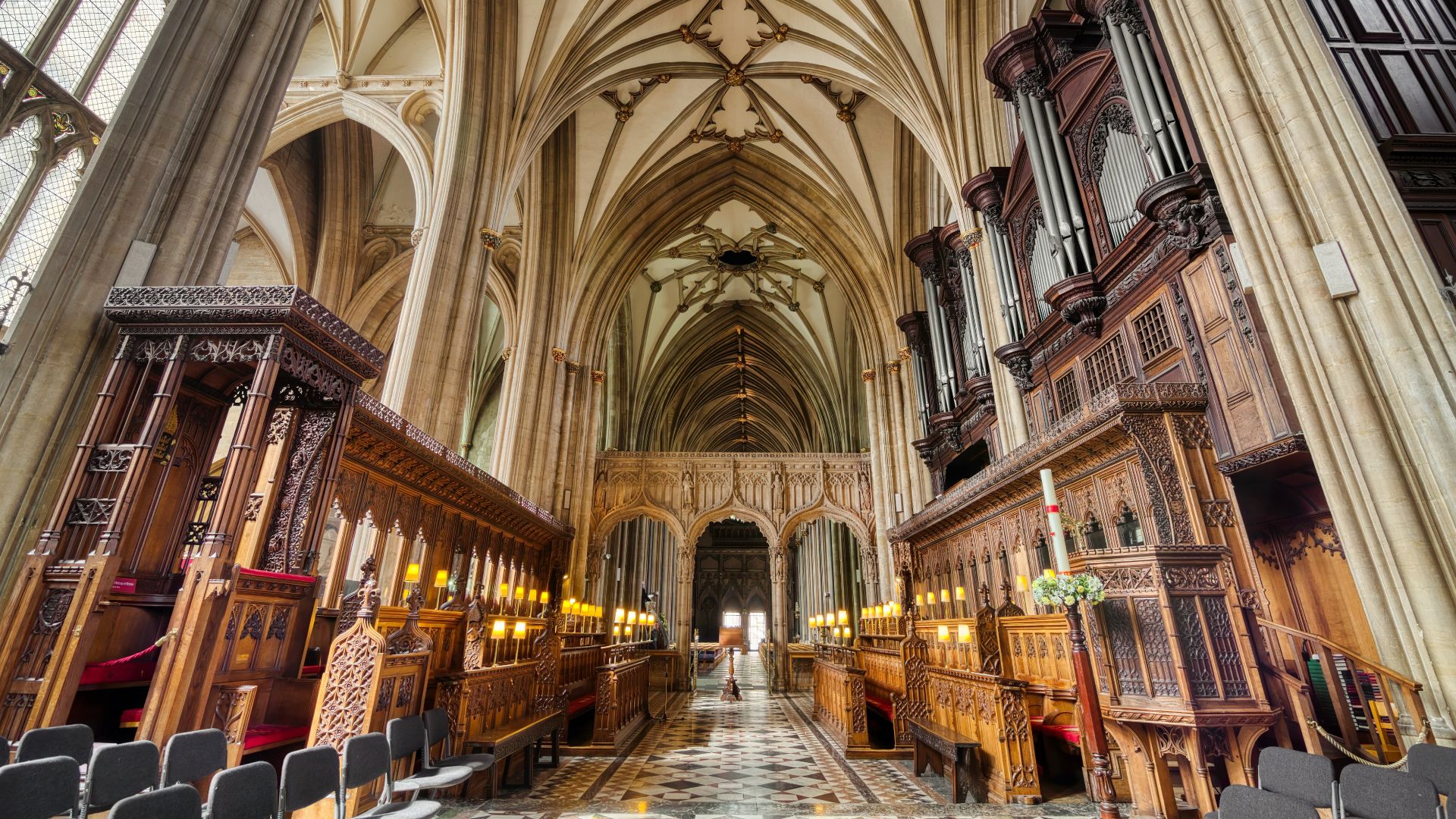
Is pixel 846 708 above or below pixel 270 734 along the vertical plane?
below

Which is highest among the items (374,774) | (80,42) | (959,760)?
(80,42)

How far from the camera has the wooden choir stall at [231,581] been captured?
3.41 metres

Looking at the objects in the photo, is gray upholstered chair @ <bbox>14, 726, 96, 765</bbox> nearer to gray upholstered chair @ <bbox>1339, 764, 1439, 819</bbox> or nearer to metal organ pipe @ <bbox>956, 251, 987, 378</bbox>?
gray upholstered chair @ <bbox>1339, 764, 1439, 819</bbox>

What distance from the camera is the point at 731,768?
20.3ft

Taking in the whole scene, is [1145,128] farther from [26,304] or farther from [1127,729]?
[26,304]

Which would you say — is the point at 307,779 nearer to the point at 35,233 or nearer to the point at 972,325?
the point at 35,233

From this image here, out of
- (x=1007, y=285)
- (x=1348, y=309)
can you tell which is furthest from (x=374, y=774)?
(x=1007, y=285)

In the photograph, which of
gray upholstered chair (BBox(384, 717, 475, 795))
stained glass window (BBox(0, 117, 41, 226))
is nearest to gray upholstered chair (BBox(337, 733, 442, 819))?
gray upholstered chair (BBox(384, 717, 475, 795))

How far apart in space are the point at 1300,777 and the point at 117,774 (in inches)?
193

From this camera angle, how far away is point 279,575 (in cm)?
424

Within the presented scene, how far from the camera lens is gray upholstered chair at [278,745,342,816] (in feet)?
8.64

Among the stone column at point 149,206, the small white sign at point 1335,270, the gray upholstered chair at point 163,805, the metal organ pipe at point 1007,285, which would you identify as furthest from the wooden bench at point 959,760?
the stone column at point 149,206

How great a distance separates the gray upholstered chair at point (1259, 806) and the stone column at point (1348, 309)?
1.71m

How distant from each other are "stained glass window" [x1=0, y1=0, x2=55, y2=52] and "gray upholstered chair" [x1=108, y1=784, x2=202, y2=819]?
20.3 ft
